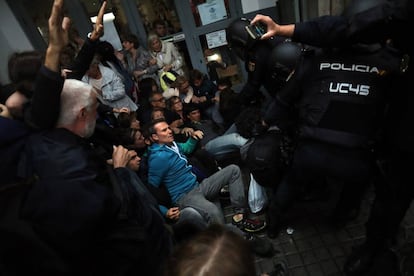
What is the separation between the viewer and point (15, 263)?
768mm

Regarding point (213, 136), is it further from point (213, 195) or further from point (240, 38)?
point (240, 38)

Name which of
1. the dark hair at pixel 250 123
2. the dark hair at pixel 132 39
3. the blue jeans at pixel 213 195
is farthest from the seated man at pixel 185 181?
the dark hair at pixel 132 39

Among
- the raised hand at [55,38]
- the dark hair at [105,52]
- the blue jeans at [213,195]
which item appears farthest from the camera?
the dark hair at [105,52]

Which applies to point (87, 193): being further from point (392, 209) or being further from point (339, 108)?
point (392, 209)

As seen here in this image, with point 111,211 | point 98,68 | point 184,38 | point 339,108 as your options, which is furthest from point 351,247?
point 184,38

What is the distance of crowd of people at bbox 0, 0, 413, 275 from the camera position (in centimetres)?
89

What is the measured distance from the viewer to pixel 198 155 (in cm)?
313

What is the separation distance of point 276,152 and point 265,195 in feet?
1.66

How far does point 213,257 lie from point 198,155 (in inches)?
87.9

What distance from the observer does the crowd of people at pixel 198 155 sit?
0.89 m

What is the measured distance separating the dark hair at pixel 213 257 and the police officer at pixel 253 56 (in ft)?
6.57

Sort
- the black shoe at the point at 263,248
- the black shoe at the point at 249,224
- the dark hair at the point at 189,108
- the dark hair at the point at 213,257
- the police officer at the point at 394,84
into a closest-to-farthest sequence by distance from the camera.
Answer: the dark hair at the point at 213,257 < the police officer at the point at 394,84 < the black shoe at the point at 263,248 < the black shoe at the point at 249,224 < the dark hair at the point at 189,108

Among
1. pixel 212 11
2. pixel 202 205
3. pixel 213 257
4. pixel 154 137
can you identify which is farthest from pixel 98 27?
pixel 212 11

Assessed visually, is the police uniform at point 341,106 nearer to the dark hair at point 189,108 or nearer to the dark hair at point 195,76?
the dark hair at point 189,108
